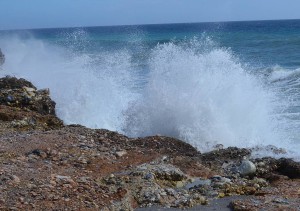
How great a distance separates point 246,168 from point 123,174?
175 centimetres

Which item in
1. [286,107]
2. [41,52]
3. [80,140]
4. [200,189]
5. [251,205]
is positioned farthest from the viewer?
[41,52]

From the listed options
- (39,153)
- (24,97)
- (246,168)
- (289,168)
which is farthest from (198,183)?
(24,97)

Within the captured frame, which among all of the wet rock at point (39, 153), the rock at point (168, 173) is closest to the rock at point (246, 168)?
the rock at point (168, 173)

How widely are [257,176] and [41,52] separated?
19334mm

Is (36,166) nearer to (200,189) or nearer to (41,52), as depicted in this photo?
(200,189)

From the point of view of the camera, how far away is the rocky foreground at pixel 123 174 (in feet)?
18.1

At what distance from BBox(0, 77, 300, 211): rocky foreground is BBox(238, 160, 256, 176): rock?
0.01 meters

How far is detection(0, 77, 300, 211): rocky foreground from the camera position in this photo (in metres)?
5.51

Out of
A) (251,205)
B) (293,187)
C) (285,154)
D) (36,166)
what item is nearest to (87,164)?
(36,166)

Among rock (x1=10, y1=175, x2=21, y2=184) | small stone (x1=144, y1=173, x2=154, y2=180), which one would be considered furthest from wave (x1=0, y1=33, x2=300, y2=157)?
rock (x1=10, y1=175, x2=21, y2=184)

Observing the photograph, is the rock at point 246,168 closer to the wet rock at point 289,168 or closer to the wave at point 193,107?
the wet rock at point 289,168

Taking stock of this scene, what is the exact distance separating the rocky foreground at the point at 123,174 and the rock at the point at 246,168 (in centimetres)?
1

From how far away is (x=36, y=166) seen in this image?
6219mm

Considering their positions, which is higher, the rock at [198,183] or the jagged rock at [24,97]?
the jagged rock at [24,97]
